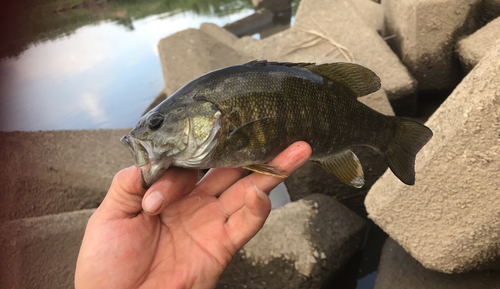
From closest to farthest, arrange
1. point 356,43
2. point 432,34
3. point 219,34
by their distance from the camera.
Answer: point 432,34 → point 356,43 → point 219,34

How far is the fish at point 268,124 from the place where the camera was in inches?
48.8

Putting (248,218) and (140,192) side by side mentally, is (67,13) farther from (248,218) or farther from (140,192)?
(248,218)

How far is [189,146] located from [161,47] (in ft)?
12.3

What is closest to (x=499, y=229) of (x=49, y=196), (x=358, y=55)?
(x=358, y=55)

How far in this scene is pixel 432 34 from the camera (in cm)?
334

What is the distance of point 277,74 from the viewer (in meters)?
1.40

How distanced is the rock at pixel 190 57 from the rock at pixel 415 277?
2.98 meters

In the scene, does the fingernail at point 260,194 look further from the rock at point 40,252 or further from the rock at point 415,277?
the rock at point 40,252

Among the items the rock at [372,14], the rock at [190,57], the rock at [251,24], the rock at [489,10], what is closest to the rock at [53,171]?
the rock at [190,57]

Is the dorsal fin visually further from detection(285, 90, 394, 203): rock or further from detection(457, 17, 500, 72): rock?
detection(457, 17, 500, 72): rock

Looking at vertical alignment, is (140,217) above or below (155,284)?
above

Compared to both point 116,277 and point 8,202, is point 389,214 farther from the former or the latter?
point 8,202

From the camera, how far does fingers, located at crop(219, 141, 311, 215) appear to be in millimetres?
1375

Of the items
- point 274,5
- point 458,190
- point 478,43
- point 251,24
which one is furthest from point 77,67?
point 458,190
